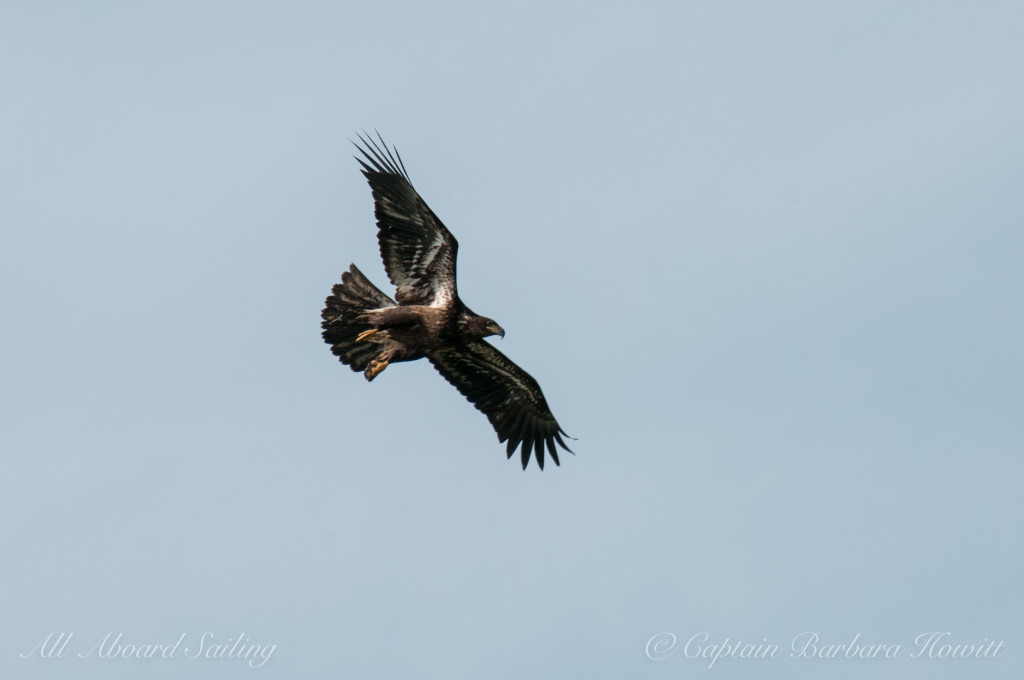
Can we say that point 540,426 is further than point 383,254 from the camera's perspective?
Yes

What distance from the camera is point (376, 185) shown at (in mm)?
21594

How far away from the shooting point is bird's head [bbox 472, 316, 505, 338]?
2148 centimetres

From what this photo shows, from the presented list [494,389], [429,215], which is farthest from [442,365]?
[429,215]

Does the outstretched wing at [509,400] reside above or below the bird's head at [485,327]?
below

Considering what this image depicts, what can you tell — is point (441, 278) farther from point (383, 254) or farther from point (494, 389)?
point (494, 389)

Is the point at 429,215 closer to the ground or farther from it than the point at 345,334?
farther from it

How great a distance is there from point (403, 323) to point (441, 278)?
0.73 metres

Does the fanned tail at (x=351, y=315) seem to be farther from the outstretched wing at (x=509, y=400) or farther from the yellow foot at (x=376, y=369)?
the outstretched wing at (x=509, y=400)

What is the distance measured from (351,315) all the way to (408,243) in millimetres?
1164

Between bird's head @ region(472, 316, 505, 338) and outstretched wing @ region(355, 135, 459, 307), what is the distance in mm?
419

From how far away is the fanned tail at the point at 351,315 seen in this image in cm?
2172

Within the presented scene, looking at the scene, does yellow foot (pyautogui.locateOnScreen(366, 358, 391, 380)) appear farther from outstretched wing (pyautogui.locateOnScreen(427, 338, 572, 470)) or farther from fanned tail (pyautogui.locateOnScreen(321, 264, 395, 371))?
outstretched wing (pyautogui.locateOnScreen(427, 338, 572, 470))

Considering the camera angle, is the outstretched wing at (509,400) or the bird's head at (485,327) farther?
the outstretched wing at (509,400)

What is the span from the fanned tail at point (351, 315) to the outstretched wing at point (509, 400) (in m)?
1.20
